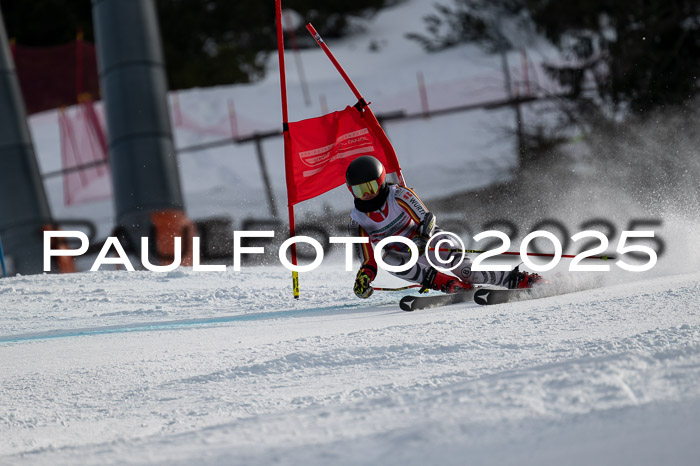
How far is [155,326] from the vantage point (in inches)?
235

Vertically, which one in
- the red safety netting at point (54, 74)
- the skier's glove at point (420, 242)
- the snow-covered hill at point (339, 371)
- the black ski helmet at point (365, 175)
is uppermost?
the red safety netting at point (54, 74)

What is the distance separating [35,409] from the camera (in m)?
3.77

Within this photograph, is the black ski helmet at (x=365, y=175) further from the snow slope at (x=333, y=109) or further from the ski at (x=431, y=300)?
the snow slope at (x=333, y=109)

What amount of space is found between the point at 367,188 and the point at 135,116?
668 cm

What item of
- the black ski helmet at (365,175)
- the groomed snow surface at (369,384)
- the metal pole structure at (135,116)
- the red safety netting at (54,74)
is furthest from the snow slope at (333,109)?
the groomed snow surface at (369,384)

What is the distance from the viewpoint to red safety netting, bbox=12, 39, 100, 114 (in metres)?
21.2

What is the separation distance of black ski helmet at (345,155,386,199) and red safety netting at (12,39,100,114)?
1658cm

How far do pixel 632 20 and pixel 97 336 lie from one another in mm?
13932

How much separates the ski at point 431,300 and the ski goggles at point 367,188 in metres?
0.80

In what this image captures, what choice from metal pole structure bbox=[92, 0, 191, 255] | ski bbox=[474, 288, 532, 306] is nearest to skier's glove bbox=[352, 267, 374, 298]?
ski bbox=[474, 288, 532, 306]

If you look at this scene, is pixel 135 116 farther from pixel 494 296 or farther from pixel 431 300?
pixel 494 296

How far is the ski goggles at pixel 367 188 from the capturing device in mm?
5977

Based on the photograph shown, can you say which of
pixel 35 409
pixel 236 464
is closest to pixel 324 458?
pixel 236 464
